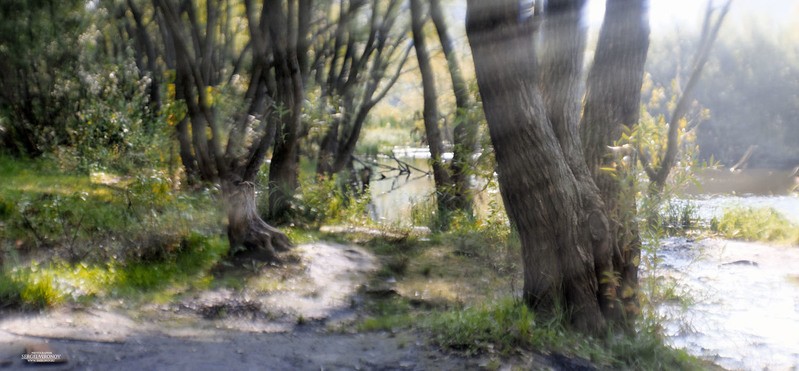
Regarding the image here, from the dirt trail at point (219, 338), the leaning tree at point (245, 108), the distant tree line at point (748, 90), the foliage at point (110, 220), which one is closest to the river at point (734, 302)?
the dirt trail at point (219, 338)

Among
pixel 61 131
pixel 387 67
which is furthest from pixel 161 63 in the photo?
pixel 61 131

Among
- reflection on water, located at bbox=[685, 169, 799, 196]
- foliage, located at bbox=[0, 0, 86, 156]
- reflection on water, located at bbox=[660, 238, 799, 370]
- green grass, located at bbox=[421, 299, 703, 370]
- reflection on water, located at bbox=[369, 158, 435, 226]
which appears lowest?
reflection on water, located at bbox=[685, 169, 799, 196]

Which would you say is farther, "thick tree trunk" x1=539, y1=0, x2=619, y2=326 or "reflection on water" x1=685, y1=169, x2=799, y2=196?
"reflection on water" x1=685, y1=169, x2=799, y2=196

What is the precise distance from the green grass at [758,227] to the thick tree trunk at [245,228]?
8.78 meters

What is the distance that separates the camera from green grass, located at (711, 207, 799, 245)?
1502 cm

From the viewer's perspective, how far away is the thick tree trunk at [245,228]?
30.3 feet

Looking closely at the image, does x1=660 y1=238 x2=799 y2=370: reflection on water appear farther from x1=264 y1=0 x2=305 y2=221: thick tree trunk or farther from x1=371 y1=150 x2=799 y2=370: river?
x1=264 y1=0 x2=305 y2=221: thick tree trunk

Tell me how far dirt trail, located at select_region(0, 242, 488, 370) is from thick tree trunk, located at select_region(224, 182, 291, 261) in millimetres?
1089

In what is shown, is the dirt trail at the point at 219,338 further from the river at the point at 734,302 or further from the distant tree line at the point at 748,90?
the distant tree line at the point at 748,90

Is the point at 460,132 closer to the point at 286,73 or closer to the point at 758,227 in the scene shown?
the point at 286,73

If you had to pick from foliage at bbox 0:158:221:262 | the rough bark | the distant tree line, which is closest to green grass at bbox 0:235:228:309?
foliage at bbox 0:158:221:262

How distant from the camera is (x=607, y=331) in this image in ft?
20.5

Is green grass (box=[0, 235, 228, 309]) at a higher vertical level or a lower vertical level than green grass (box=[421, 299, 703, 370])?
higher

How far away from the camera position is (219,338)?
5977 millimetres
